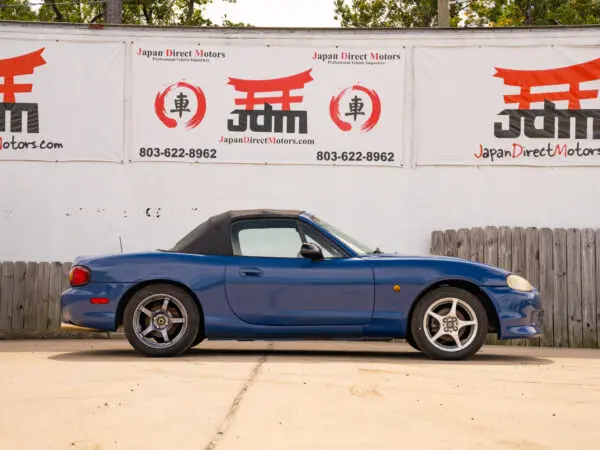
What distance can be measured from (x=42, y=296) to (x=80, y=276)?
4381 mm

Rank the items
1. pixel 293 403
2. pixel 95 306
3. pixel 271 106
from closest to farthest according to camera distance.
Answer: pixel 293 403, pixel 95 306, pixel 271 106

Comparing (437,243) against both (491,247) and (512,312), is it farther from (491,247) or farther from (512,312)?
(512,312)

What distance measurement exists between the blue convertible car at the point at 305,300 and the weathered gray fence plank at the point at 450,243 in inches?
162

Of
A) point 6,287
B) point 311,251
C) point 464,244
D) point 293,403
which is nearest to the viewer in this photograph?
point 293,403

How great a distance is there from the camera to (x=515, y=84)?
15.3 meters

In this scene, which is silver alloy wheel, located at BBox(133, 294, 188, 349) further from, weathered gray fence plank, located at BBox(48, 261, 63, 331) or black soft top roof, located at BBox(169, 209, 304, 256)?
weathered gray fence plank, located at BBox(48, 261, 63, 331)

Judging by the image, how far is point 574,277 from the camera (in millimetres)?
14180

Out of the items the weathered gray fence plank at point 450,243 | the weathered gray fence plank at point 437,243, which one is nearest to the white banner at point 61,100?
the weathered gray fence plank at point 437,243

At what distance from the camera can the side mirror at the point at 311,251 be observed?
33.7 ft

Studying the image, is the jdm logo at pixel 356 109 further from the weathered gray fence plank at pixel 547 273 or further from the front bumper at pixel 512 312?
the front bumper at pixel 512 312

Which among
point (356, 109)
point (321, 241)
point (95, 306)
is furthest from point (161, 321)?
point (356, 109)

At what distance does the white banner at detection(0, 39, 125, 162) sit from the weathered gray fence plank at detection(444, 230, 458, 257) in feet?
14.3

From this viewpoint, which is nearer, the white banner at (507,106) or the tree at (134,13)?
the white banner at (507,106)

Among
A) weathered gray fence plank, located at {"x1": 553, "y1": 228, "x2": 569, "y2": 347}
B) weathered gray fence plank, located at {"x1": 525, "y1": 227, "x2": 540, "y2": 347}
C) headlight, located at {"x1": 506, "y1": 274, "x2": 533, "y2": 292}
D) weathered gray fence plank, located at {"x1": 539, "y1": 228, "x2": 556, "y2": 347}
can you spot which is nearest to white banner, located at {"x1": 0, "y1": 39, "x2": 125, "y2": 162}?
weathered gray fence plank, located at {"x1": 525, "y1": 227, "x2": 540, "y2": 347}
